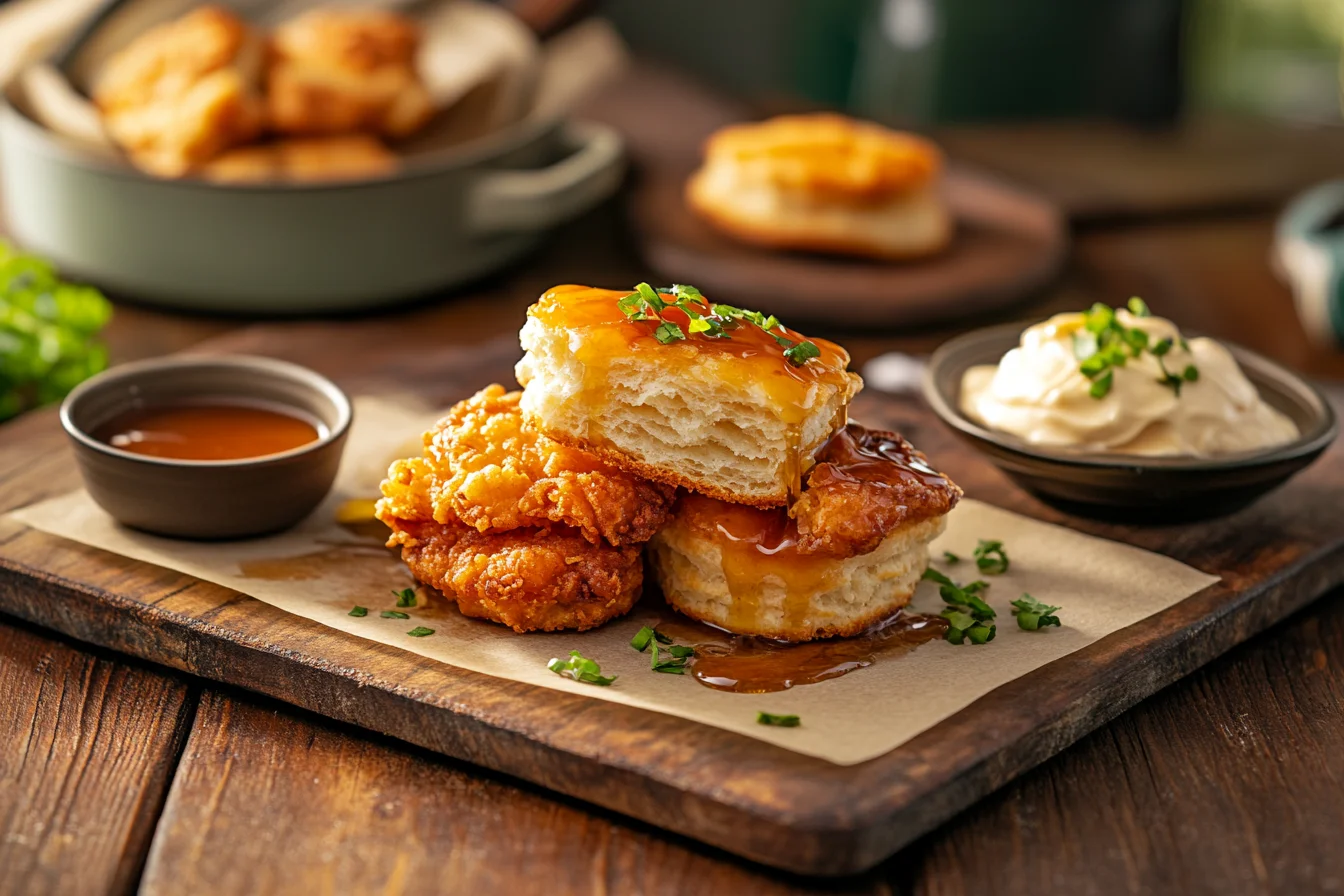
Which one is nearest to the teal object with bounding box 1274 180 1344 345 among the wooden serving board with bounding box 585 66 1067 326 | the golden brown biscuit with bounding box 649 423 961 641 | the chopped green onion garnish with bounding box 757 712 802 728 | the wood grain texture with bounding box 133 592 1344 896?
the wooden serving board with bounding box 585 66 1067 326

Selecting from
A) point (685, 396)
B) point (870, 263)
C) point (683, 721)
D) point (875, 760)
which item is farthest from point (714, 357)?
point (870, 263)

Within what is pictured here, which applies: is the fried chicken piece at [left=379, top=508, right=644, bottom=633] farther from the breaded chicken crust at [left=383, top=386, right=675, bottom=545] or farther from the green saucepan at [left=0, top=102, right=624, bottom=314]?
the green saucepan at [left=0, top=102, right=624, bottom=314]

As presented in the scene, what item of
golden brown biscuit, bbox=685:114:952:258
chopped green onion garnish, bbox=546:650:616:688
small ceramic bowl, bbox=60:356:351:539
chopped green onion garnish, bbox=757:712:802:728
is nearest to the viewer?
chopped green onion garnish, bbox=757:712:802:728

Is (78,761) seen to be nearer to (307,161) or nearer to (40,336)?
(40,336)

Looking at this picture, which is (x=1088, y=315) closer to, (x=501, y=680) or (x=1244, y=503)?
(x=1244, y=503)

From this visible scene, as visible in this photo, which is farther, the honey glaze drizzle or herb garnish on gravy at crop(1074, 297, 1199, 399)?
herb garnish on gravy at crop(1074, 297, 1199, 399)
